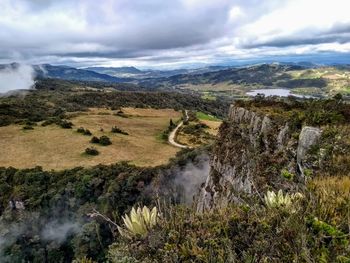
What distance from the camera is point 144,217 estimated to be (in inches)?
234

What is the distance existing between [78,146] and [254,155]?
168 feet

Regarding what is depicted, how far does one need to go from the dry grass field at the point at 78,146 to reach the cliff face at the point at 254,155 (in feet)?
104

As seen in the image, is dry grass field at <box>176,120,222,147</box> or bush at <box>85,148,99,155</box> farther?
dry grass field at <box>176,120,222,147</box>

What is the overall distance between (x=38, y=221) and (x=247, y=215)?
127ft

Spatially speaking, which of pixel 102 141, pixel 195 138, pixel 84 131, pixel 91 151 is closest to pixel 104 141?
pixel 102 141

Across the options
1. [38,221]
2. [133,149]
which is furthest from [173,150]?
[38,221]

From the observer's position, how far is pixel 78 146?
64500 millimetres

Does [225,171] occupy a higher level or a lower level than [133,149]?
higher

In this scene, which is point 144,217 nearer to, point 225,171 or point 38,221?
point 225,171

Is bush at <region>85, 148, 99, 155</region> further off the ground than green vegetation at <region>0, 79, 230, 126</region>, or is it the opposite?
bush at <region>85, 148, 99, 155</region>

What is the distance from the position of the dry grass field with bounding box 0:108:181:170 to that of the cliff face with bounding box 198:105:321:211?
31725 millimetres

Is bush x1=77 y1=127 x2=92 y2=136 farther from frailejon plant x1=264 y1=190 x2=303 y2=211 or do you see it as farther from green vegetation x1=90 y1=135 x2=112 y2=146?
frailejon plant x1=264 y1=190 x2=303 y2=211

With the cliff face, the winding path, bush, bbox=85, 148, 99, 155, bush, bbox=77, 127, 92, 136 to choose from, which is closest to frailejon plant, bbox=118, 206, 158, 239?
the cliff face

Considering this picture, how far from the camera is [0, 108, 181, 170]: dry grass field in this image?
56.3 m
